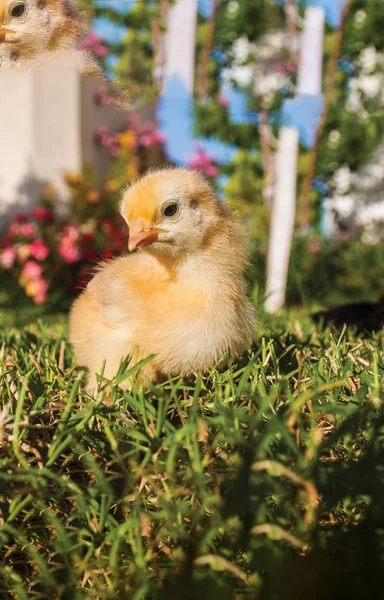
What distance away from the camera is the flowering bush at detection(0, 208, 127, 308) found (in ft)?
19.0

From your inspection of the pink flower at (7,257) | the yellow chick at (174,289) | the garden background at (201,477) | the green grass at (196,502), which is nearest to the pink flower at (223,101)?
the pink flower at (7,257)

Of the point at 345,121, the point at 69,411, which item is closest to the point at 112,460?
the point at 69,411

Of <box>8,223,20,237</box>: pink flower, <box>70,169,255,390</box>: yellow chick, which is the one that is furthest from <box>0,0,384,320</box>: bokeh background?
<box>70,169,255,390</box>: yellow chick

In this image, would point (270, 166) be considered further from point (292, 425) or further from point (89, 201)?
point (292, 425)

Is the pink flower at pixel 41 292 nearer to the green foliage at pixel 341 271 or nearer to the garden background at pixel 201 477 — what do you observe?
the green foliage at pixel 341 271

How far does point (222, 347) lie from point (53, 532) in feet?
1.77

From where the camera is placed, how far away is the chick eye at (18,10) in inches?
54.1

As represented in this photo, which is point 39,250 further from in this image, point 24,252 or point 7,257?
point 7,257

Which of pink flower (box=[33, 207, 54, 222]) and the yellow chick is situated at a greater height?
the yellow chick

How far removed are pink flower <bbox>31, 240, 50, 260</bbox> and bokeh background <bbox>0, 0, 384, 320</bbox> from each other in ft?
0.04

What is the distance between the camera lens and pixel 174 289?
143cm

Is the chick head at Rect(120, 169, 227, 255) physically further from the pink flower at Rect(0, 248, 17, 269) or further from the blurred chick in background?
the pink flower at Rect(0, 248, 17, 269)

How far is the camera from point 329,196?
30.6 feet

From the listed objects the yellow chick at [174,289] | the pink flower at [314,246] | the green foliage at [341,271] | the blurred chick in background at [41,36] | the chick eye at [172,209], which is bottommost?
the green foliage at [341,271]
